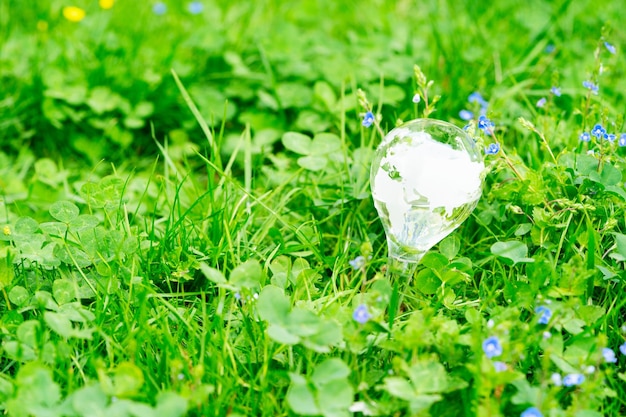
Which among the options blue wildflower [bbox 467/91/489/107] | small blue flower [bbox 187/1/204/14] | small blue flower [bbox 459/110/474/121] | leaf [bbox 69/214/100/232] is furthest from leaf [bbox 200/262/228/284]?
small blue flower [bbox 187/1/204/14]

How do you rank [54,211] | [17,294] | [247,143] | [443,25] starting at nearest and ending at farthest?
1. [17,294]
2. [54,211]
3. [247,143]
4. [443,25]

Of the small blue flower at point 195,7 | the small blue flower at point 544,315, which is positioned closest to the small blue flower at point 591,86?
the small blue flower at point 544,315

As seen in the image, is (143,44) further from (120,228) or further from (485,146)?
(485,146)

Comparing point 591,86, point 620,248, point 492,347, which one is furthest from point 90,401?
point 591,86

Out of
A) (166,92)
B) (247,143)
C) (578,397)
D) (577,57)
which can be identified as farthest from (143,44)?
(578,397)

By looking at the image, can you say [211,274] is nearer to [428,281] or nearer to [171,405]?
[171,405]
